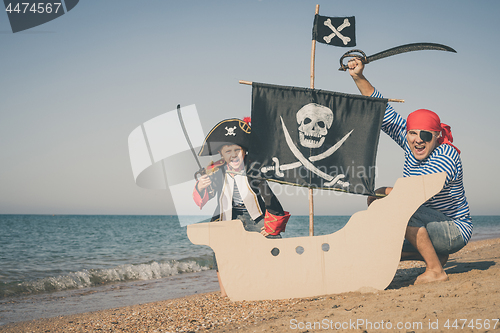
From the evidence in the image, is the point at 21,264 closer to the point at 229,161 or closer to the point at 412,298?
the point at 229,161

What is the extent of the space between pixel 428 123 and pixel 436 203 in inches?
35.8

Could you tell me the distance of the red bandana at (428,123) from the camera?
3.38m

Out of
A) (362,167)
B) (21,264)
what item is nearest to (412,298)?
(362,167)

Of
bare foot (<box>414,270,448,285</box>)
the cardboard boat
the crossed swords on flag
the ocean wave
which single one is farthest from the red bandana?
the ocean wave

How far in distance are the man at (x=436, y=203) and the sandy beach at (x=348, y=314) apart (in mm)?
341

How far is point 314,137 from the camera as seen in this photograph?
150 inches

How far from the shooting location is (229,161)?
390cm

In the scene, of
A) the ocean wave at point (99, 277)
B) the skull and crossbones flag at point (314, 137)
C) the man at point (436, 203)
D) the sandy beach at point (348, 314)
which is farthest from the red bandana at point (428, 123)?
the ocean wave at point (99, 277)

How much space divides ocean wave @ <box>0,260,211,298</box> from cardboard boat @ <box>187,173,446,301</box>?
18.0 ft

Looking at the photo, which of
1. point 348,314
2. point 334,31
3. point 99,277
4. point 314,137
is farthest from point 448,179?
point 99,277

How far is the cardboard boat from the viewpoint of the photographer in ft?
10.9

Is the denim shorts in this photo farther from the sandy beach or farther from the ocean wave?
the ocean wave

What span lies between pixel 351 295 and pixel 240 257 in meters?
1.20

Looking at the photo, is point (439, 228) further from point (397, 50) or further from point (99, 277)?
point (99, 277)
